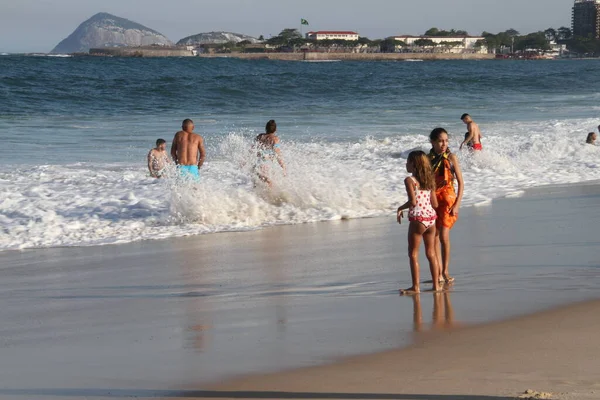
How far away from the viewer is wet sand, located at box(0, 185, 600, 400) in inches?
199

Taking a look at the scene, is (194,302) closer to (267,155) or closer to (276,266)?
(276,266)

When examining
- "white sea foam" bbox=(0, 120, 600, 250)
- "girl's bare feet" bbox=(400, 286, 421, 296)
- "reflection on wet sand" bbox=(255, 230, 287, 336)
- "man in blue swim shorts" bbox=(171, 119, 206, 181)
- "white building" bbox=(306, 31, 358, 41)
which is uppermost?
"white building" bbox=(306, 31, 358, 41)

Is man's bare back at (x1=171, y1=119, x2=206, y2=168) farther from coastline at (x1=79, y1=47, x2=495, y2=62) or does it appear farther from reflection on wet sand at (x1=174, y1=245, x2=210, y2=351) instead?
coastline at (x1=79, y1=47, x2=495, y2=62)

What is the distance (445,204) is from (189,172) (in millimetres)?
5959

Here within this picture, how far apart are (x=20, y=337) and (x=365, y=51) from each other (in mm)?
148964

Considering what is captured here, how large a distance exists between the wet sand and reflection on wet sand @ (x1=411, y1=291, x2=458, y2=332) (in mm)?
15

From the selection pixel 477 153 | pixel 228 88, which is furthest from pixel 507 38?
pixel 477 153

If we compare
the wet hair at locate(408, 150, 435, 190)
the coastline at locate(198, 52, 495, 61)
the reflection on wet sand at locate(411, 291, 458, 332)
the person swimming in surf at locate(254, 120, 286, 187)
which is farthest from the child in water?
the coastline at locate(198, 52, 495, 61)

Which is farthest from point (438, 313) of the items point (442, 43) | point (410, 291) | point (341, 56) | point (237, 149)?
point (442, 43)

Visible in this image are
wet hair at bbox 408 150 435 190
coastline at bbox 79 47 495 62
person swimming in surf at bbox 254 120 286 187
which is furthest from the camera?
coastline at bbox 79 47 495 62

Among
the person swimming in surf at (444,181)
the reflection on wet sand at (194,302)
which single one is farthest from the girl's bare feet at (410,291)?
the reflection on wet sand at (194,302)

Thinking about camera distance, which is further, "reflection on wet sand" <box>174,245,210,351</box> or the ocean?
the ocean

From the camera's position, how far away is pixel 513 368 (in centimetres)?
508

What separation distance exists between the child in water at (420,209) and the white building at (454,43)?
15048cm
